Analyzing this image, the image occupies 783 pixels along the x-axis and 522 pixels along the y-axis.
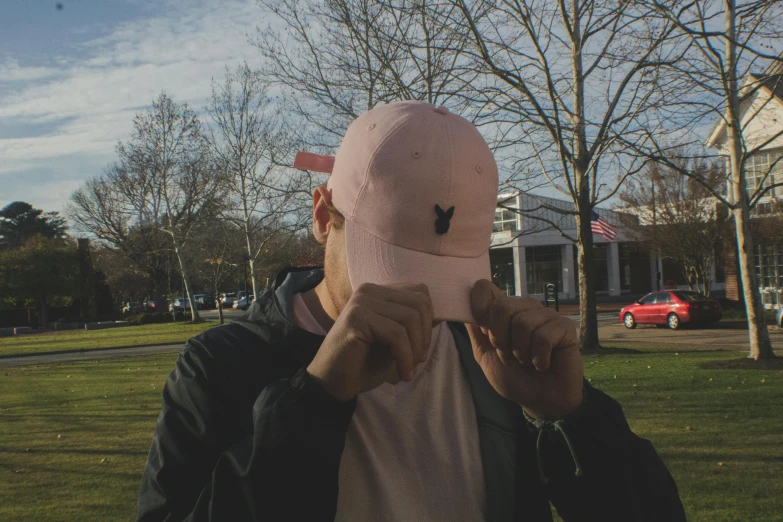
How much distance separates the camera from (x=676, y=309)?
88.7 ft

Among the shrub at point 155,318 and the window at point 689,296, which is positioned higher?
the window at point 689,296

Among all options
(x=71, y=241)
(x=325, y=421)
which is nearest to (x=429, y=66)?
(x=325, y=421)

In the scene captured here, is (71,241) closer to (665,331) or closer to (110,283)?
(110,283)

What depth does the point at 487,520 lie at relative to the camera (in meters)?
1.59

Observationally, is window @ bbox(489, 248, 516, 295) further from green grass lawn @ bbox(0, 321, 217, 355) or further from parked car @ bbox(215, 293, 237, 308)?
parked car @ bbox(215, 293, 237, 308)

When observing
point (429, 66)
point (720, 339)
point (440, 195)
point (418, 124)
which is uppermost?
point (429, 66)

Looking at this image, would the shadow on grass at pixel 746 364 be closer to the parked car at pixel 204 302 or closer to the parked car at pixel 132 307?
the parked car at pixel 132 307

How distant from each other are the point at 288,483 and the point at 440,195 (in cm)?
68

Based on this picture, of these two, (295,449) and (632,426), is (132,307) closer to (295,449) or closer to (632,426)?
(632,426)

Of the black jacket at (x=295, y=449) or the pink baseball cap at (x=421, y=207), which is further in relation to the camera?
the pink baseball cap at (x=421, y=207)

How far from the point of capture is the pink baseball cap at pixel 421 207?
1.54 metres

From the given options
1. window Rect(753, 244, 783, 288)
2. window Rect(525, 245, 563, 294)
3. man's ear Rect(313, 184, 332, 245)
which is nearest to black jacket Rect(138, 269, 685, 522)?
man's ear Rect(313, 184, 332, 245)

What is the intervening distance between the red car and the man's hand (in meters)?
27.3

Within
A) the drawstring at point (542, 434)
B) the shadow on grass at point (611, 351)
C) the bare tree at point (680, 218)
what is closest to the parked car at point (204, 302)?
the bare tree at point (680, 218)
